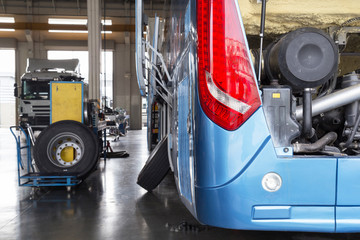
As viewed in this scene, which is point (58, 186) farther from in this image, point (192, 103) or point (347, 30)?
point (347, 30)

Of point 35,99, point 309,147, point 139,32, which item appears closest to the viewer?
point 309,147

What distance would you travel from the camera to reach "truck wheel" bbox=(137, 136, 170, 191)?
4.28 m

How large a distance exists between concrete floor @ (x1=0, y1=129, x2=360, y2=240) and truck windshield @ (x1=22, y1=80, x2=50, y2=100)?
683cm

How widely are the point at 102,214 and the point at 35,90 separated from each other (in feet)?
31.3

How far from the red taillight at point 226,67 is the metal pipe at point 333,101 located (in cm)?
45

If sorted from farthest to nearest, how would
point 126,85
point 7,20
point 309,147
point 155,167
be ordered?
point 126,85 → point 7,20 → point 155,167 → point 309,147

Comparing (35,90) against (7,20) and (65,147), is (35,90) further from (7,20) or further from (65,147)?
(7,20)

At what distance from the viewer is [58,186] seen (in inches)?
202

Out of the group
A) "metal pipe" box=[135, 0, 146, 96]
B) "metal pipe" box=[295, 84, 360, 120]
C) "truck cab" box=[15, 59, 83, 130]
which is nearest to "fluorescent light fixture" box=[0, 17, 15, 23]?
"truck cab" box=[15, 59, 83, 130]

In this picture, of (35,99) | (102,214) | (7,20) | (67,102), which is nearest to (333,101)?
(102,214)

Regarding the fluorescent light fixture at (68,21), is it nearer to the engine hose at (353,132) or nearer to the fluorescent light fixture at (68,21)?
the fluorescent light fixture at (68,21)

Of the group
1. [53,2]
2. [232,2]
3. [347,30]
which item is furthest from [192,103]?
[53,2]

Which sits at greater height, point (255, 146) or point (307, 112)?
point (307, 112)

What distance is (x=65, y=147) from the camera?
5180 mm
